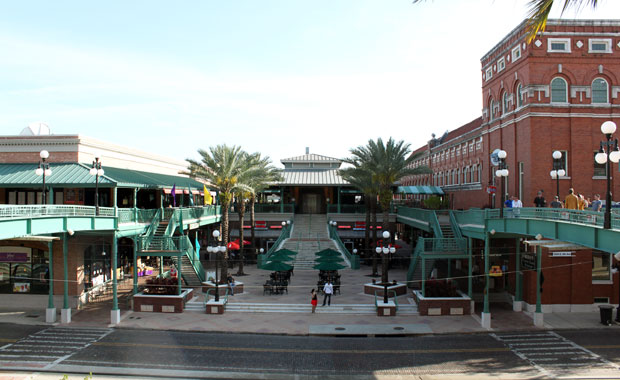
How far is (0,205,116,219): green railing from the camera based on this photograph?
1678cm

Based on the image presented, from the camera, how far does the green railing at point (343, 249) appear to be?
38.4 m

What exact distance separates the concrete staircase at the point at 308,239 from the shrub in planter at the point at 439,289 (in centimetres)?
1413

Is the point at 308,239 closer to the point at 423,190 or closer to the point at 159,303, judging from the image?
the point at 423,190

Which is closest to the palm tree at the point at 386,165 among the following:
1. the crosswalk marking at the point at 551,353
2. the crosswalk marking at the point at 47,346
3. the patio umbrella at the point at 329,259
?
the patio umbrella at the point at 329,259

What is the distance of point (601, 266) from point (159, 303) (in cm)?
2770

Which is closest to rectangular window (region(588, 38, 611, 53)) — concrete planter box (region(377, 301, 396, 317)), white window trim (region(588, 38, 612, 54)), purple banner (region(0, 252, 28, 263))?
white window trim (region(588, 38, 612, 54))

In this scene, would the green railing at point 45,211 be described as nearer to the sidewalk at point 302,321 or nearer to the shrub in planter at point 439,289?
the sidewalk at point 302,321

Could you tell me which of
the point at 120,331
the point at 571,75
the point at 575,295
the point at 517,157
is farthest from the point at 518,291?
the point at 120,331

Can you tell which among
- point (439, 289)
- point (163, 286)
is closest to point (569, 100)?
point (439, 289)

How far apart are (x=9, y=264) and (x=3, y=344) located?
33.4 feet

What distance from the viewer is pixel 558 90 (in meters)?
29.4

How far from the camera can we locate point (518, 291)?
88.9 feet

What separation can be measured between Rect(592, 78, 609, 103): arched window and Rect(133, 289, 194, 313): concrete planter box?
3014 cm

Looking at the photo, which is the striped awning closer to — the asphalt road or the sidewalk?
the sidewalk
